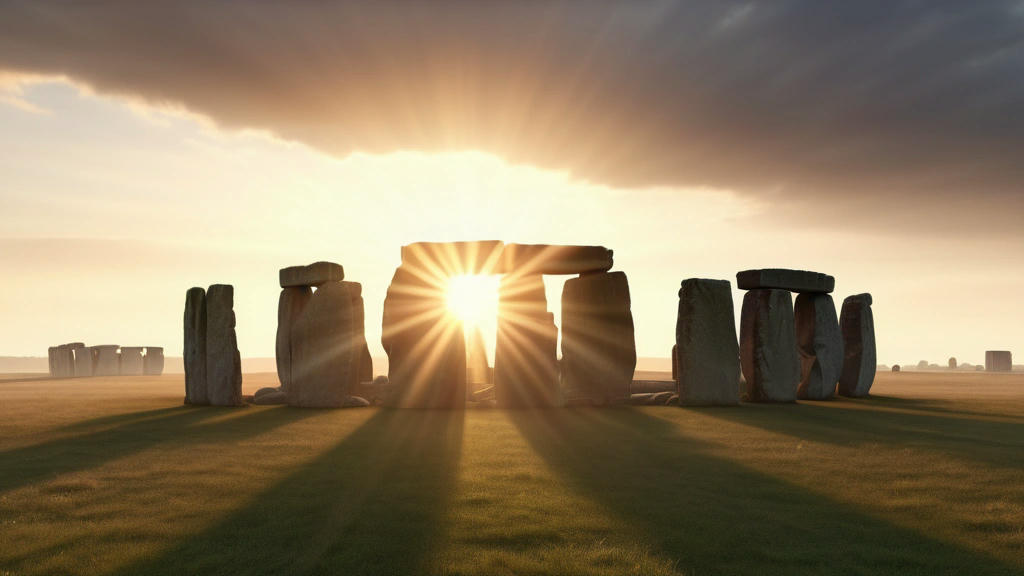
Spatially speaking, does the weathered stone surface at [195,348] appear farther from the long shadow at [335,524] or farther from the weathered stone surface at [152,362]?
the weathered stone surface at [152,362]

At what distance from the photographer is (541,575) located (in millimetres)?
4047

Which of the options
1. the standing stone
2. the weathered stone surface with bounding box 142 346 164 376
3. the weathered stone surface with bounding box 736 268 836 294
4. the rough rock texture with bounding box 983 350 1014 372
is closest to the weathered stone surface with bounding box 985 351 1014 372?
the rough rock texture with bounding box 983 350 1014 372

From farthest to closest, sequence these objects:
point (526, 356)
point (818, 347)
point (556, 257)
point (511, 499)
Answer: point (818, 347) < point (556, 257) < point (526, 356) < point (511, 499)

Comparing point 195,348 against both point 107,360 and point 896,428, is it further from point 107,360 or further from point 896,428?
point 107,360

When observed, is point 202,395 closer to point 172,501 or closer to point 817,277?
point 172,501

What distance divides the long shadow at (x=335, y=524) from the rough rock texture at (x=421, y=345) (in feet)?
18.8

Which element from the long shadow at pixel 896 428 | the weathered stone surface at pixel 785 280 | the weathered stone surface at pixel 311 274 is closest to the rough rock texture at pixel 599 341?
the long shadow at pixel 896 428

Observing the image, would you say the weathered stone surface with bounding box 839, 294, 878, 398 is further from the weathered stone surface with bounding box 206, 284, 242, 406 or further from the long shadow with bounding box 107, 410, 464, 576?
the weathered stone surface with bounding box 206, 284, 242, 406

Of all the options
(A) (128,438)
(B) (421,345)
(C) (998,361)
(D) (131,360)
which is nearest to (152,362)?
(D) (131,360)

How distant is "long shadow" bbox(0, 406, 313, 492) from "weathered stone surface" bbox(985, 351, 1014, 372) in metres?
43.9

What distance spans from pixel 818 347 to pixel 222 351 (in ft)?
42.8

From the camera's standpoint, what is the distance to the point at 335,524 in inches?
Result: 199

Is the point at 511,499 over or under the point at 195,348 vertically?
under

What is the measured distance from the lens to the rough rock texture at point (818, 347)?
53.2ft
